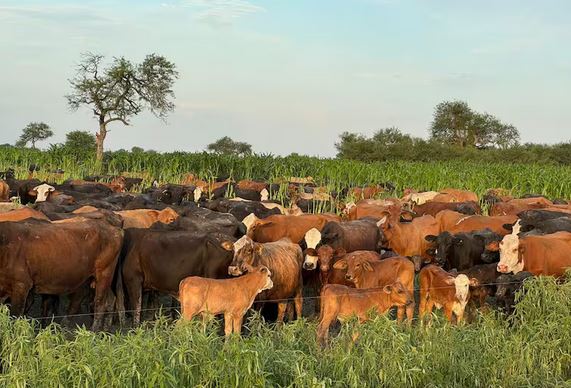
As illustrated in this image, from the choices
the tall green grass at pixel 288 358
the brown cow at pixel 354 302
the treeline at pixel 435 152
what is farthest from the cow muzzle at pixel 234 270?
the treeline at pixel 435 152

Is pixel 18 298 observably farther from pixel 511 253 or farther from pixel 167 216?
pixel 511 253

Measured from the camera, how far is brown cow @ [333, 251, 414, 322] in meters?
10.1

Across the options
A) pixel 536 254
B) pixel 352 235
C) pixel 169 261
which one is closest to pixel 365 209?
pixel 352 235

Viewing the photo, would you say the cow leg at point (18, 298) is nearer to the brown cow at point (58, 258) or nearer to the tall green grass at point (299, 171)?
the brown cow at point (58, 258)

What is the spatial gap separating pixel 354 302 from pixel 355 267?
1.34 metres

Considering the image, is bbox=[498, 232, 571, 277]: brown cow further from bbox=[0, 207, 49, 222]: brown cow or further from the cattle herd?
bbox=[0, 207, 49, 222]: brown cow

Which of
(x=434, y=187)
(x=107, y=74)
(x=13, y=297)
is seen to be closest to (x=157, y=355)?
(x=13, y=297)

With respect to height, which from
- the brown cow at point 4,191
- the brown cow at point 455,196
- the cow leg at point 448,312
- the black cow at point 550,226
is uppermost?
the brown cow at point 455,196

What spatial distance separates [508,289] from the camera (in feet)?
34.0

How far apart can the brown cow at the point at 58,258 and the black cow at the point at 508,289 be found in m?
5.17

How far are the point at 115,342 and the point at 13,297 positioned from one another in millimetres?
2851

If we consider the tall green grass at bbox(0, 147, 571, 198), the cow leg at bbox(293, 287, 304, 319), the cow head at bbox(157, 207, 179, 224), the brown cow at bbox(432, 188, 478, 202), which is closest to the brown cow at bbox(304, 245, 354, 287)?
the cow leg at bbox(293, 287, 304, 319)

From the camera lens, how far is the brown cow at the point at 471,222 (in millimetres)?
14516

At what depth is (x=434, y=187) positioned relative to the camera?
2850 centimetres
